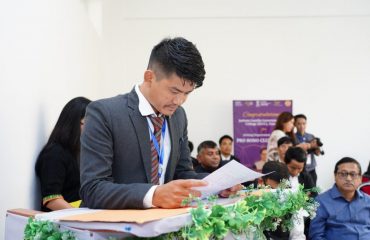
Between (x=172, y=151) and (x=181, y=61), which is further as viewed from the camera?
(x=172, y=151)

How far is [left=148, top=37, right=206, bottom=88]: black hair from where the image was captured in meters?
1.41

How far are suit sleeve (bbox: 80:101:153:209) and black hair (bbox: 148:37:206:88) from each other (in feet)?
0.79

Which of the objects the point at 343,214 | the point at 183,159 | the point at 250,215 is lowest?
the point at 343,214

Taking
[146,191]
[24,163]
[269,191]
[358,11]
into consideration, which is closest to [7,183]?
[24,163]

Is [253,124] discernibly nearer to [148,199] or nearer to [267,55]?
[267,55]

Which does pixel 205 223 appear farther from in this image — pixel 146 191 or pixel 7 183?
pixel 7 183

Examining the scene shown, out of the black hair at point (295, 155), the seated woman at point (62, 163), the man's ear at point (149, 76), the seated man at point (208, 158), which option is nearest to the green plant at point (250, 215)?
the man's ear at point (149, 76)

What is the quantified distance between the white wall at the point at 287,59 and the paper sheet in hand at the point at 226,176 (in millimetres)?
6314

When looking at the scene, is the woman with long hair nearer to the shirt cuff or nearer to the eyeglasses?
the eyeglasses

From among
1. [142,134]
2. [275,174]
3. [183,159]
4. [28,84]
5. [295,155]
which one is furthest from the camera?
[295,155]

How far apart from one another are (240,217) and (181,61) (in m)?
0.54

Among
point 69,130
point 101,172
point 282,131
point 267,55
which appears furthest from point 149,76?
point 267,55

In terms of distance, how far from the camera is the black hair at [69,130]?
2688 millimetres

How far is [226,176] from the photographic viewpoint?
4.11ft
